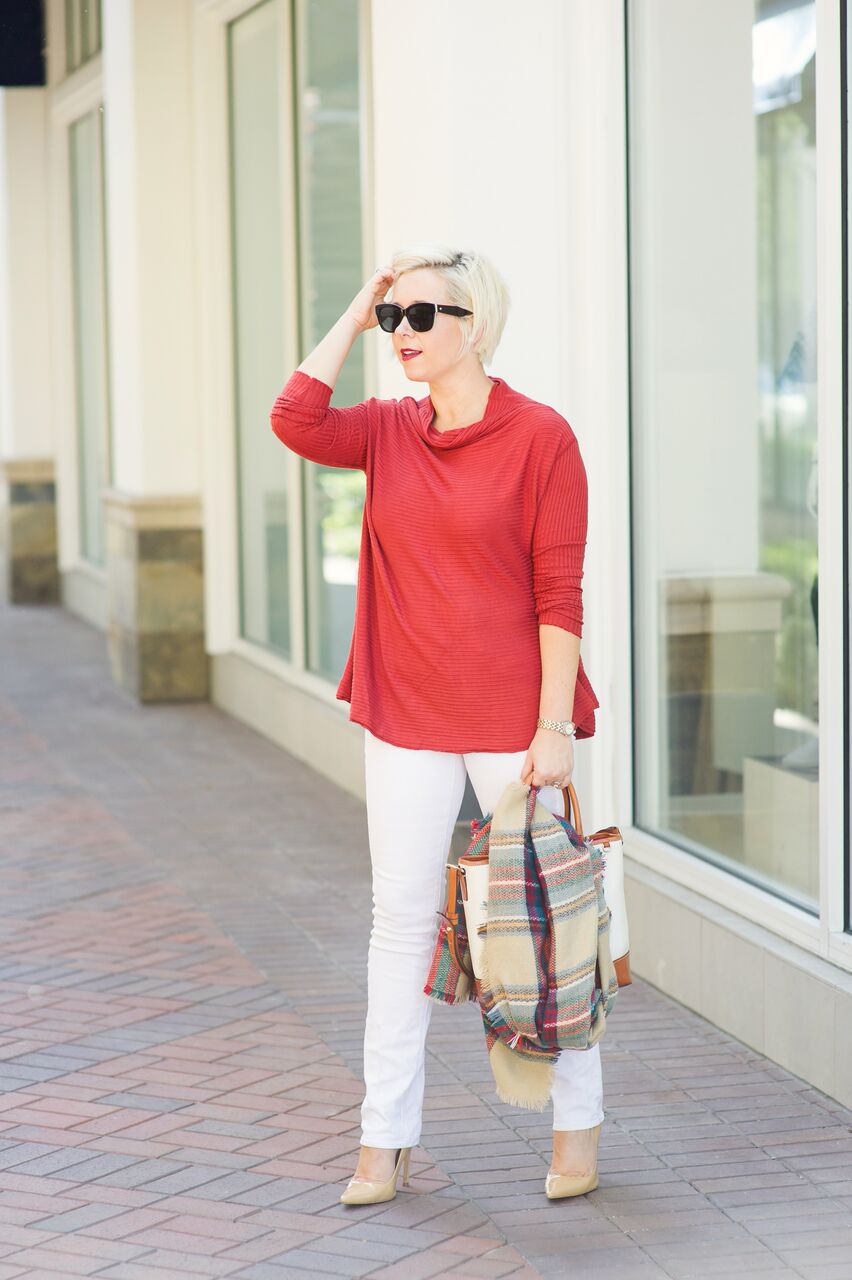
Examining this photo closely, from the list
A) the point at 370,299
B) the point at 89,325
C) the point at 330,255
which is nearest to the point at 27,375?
the point at 89,325

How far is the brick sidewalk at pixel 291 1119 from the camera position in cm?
355

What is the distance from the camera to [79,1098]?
4414mm

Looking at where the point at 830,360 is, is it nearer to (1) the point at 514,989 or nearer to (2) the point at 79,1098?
(1) the point at 514,989

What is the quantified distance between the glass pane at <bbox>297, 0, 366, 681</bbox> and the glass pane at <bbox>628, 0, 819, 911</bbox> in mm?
2405

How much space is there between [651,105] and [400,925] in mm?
2908

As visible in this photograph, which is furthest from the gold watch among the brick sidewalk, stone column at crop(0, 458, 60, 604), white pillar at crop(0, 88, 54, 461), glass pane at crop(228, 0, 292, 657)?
white pillar at crop(0, 88, 54, 461)

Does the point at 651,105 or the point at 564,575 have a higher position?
the point at 651,105

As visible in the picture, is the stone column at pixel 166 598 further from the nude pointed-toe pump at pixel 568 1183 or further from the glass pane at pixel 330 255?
the nude pointed-toe pump at pixel 568 1183

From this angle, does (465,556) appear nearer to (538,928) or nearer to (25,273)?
(538,928)

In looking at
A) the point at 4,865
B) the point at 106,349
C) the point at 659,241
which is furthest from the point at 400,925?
the point at 106,349

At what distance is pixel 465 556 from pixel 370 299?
0.55 m

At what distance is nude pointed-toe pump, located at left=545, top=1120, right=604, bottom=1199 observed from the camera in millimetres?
3762

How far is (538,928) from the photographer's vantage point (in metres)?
3.48

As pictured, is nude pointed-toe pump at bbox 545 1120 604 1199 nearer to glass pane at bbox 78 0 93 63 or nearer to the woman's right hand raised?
the woman's right hand raised
